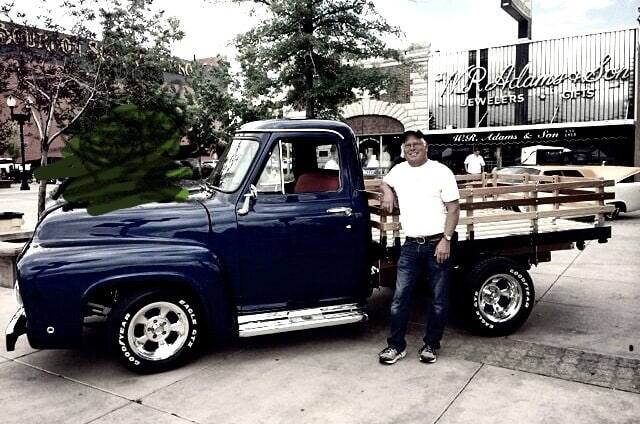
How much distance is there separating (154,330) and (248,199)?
1354 mm

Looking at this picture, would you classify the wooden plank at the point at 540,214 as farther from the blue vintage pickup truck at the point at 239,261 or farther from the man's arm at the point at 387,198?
the man's arm at the point at 387,198

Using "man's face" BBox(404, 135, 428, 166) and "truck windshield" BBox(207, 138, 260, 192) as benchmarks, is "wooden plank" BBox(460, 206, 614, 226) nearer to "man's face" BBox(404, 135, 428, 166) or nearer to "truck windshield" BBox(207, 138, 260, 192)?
"man's face" BBox(404, 135, 428, 166)

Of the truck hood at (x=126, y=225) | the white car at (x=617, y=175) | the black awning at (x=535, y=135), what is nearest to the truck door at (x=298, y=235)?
the truck hood at (x=126, y=225)

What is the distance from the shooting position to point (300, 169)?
526 centimetres

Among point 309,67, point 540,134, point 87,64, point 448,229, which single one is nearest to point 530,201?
point 448,229

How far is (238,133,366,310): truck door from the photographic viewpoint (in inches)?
190

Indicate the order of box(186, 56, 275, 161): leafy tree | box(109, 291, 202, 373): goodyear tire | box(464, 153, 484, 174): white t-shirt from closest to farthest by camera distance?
box(109, 291, 202, 373): goodyear tire
box(186, 56, 275, 161): leafy tree
box(464, 153, 484, 174): white t-shirt

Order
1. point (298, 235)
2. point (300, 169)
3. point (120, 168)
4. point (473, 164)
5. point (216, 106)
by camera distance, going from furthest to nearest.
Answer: point (216, 106) → point (473, 164) → point (120, 168) → point (300, 169) → point (298, 235)

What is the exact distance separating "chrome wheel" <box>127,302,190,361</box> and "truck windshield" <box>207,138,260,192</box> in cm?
117

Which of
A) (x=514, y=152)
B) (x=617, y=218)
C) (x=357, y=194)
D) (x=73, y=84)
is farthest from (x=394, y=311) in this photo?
(x=514, y=152)

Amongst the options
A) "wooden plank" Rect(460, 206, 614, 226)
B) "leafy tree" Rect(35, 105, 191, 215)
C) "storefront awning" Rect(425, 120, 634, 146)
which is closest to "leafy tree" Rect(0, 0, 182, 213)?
"leafy tree" Rect(35, 105, 191, 215)

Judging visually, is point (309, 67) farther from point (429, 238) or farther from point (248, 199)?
point (429, 238)

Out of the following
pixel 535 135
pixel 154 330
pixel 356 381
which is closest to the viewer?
pixel 356 381

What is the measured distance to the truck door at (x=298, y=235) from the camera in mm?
4832
